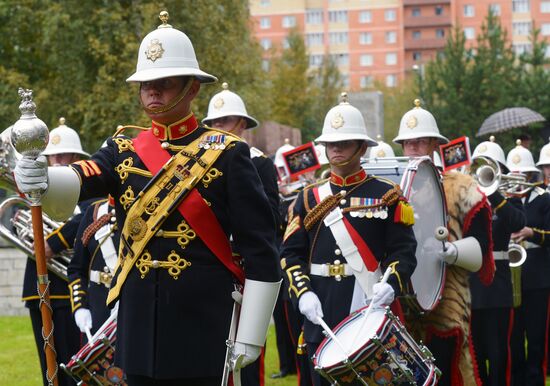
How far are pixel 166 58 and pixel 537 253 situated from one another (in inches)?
295

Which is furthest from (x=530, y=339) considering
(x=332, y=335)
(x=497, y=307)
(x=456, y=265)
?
(x=332, y=335)

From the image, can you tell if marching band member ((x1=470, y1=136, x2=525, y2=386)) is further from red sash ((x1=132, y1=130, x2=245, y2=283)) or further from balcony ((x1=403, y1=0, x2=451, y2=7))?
balcony ((x1=403, y1=0, x2=451, y2=7))

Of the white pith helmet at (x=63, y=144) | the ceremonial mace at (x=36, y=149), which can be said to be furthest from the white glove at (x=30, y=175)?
the white pith helmet at (x=63, y=144)

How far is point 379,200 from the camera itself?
7594 millimetres

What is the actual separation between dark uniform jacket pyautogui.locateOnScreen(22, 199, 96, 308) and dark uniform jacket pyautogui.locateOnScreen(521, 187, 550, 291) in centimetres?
465

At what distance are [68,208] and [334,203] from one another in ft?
10.1

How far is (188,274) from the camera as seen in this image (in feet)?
16.5

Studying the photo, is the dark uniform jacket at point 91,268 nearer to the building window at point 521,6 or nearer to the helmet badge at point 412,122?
the helmet badge at point 412,122

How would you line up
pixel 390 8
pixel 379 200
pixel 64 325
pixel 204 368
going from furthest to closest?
pixel 390 8 < pixel 64 325 < pixel 379 200 < pixel 204 368

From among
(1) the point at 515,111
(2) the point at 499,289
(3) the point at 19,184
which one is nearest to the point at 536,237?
(2) the point at 499,289

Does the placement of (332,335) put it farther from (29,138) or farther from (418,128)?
(29,138)

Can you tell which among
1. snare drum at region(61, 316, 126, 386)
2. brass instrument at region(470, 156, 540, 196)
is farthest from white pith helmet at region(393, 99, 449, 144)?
snare drum at region(61, 316, 126, 386)

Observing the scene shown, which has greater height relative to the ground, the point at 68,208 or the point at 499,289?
the point at 68,208

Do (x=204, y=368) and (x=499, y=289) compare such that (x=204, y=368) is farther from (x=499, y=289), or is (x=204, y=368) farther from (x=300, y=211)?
(x=499, y=289)
